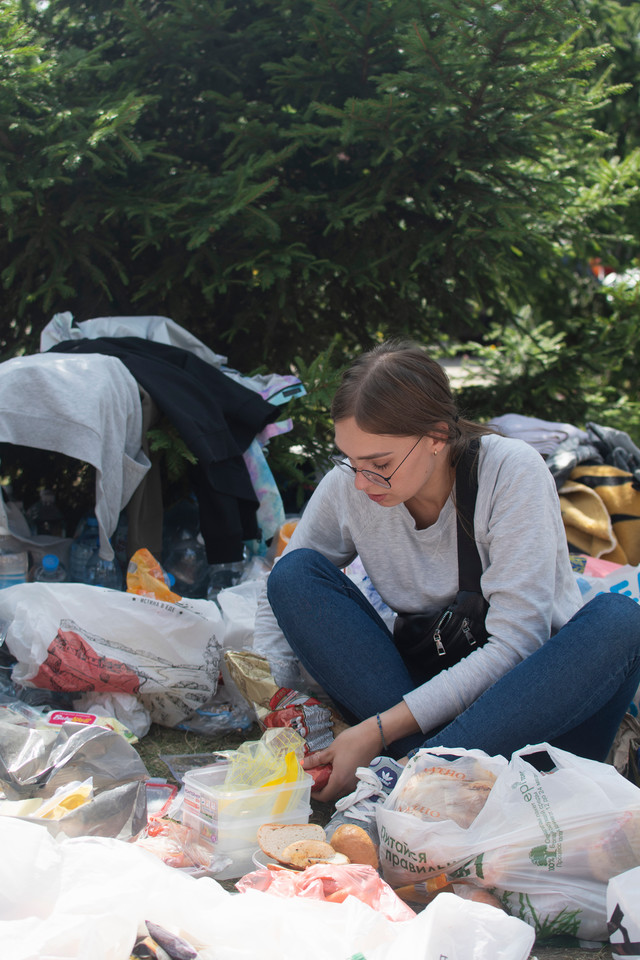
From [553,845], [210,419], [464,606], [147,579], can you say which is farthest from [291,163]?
[553,845]

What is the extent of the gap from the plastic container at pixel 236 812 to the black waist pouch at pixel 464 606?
47 centimetres

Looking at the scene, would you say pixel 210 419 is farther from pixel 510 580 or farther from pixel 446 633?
pixel 510 580

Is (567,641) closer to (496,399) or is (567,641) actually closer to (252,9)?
(496,399)

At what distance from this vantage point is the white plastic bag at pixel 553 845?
142cm

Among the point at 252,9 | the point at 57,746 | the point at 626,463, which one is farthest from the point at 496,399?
the point at 57,746

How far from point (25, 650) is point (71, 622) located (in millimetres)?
140

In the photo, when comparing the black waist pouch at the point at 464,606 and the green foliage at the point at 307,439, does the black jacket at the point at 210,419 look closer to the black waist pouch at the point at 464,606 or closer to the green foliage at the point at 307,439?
the green foliage at the point at 307,439

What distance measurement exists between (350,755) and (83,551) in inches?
67.8

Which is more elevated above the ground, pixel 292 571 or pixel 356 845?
pixel 292 571

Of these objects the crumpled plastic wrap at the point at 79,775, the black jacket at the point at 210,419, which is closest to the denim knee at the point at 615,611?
the crumpled plastic wrap at the point at 79,775

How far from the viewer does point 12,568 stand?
289 centimetres

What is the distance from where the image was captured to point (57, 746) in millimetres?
1799

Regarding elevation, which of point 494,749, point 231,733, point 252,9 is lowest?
point 231,733

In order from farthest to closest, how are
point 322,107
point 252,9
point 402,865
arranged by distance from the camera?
point 252,9 → point 322,107 → point 402,865
